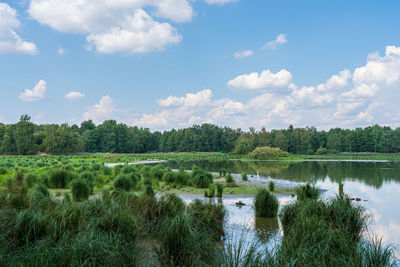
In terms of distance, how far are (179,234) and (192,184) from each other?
1139cm

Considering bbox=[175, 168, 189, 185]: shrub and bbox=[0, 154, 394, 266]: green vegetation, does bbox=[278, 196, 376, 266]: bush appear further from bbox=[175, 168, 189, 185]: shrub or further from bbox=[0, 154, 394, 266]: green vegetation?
bbox=[175, 168, 189, 185]: shrub

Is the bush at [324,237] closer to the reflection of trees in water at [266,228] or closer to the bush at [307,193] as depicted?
the reflection of trees in water at [266,228]

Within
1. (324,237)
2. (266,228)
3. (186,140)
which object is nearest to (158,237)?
(324,237)

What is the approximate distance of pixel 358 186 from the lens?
18953 mm

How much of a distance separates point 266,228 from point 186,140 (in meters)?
91.5

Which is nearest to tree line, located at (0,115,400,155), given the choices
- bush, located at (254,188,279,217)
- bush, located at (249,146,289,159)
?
bush, located at (249,146,289,159)

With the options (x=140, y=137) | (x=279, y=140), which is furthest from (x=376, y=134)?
(x=140, y=137)

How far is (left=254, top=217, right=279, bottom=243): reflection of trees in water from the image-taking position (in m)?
7.27

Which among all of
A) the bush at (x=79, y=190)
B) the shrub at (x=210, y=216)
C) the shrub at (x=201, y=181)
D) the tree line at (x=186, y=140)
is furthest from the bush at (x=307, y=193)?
the tree line at (x=186, y=140)

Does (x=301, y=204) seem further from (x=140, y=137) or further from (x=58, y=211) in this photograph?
(x=140, y=137)

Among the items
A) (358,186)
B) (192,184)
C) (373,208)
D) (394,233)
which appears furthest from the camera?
(358,186)

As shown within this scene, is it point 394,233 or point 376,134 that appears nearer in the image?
point 394,233

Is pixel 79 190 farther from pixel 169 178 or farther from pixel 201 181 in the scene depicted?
pixel 201 181

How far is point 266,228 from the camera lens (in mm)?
8023
